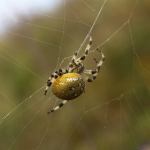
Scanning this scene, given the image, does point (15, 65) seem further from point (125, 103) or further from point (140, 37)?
point (140, 37)

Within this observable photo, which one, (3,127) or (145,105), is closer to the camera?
(3,127)

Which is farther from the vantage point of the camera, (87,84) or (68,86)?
(87,84)

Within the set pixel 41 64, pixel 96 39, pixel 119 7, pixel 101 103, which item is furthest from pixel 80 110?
pixel 119 7

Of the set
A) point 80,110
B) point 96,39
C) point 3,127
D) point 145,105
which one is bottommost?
point 145,105

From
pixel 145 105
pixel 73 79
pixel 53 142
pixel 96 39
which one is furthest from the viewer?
pixel 96 39

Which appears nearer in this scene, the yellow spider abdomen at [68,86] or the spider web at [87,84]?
the yellow spider abdomen at [68,86]

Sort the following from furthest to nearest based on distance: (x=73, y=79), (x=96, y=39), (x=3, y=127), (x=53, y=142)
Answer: (x=96, y=39) → (x=53, y=142) → (x=3, y=127) → (x=73, y=79)

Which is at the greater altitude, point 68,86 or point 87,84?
point 68,86

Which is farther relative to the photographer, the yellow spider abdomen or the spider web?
the spider web
